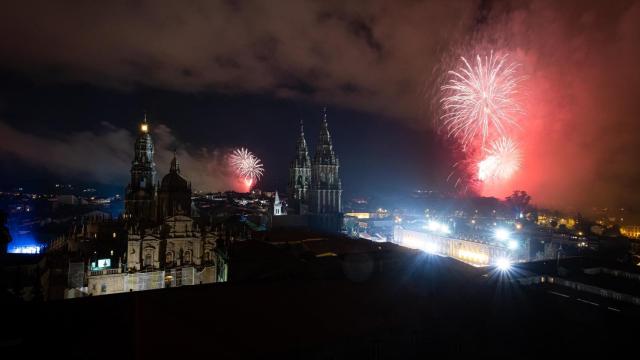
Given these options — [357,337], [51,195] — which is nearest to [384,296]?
[357,337]

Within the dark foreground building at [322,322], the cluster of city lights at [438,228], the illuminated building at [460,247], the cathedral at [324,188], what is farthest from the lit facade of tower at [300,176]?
the dark foreground building at [322,322]

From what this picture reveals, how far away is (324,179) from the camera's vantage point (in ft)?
208

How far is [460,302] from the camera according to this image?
46.9 feet

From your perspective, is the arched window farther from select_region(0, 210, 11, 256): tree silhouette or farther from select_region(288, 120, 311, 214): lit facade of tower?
select_region(288, 120, 311, 214): lit facade of tower

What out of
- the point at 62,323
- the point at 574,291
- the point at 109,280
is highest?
the point at 62,323

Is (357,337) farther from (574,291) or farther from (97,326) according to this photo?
(574,291)

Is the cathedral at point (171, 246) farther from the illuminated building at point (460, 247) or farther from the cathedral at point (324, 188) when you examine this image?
the illuminated building at point (460, 247)

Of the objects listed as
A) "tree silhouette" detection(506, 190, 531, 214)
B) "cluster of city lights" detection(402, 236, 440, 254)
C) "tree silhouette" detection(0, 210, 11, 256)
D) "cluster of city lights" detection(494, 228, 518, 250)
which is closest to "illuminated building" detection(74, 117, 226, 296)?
"tree silhouette" detection(0, 210, 11, 256)

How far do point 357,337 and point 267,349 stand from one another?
2.79 m

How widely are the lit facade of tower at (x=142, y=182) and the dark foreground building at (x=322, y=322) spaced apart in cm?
4548

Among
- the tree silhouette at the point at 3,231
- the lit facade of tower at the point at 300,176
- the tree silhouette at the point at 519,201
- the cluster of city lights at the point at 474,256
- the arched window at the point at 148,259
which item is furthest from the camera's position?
the tree silhouette at the point at 519,201

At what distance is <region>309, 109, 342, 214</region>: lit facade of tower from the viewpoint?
63.1 metres

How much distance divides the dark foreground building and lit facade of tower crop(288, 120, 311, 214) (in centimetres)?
5342

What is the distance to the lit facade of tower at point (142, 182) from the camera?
180ft
